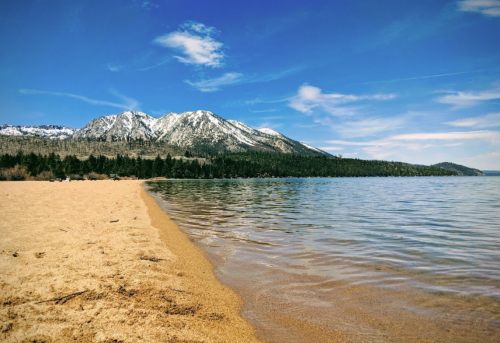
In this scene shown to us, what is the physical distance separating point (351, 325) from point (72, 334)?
546cm

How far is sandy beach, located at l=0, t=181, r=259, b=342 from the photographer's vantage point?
4.87 meters

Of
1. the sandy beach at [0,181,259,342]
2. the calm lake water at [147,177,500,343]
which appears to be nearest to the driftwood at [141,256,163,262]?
the sandy beach at [0,181,259,342]

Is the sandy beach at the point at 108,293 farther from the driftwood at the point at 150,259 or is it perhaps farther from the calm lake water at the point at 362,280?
the calm lake water at the point at 362,280

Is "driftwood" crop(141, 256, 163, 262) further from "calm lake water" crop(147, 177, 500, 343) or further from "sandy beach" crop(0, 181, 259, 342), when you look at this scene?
"calm lake water" crop(147, 177, 500, 343)

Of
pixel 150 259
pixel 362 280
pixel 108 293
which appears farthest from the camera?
pixel 150 259

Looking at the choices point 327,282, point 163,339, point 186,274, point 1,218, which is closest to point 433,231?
point 327,282

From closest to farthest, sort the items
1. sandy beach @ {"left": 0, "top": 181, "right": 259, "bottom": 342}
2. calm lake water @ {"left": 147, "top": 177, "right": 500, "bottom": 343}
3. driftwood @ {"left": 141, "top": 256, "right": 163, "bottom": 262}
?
sandy beach @ {"left": 0, "top": 181, "right": 259, "bottom": 342}
calm lake water @ {"left": 147, "top": 177, "right": 500, "bottom": 343}
driftwood @ {"left": 141, "top": 256, "right": 163, "bottom": 262}

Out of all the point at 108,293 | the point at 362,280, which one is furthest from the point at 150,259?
the point at 362,280

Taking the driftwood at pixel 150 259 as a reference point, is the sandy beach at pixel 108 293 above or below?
above

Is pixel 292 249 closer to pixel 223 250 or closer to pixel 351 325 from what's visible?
pixel 223 250

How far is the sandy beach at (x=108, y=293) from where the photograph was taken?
16.0 feet

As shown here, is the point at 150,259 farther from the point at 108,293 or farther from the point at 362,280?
the point at 362,280

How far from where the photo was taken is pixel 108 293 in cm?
635

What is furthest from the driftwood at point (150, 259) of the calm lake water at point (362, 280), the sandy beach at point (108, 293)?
the calm lake water at point (362, 280)
